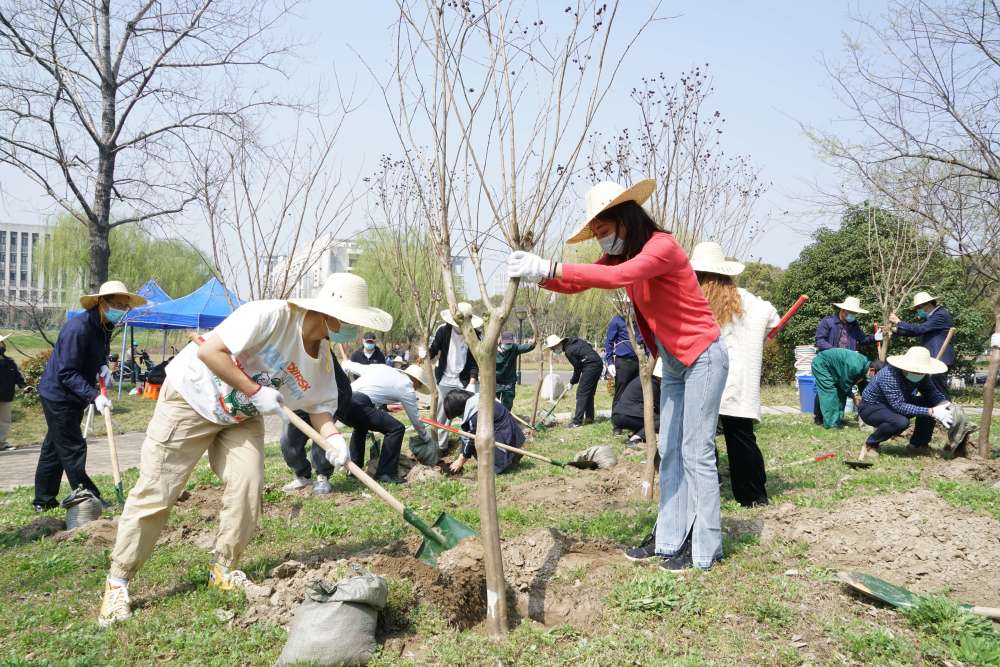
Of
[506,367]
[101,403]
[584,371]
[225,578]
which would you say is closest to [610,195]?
[225,578]

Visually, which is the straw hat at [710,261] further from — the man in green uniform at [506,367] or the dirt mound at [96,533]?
the man in green uniform at [506,367]

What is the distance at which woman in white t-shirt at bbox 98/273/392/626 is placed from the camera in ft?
11.3

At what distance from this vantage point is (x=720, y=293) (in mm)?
4688

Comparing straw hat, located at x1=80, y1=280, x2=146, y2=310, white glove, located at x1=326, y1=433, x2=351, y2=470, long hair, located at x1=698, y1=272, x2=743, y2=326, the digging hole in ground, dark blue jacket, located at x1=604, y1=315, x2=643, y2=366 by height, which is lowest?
the digging hole in ground

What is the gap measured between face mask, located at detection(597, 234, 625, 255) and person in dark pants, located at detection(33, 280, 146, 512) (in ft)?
12.8

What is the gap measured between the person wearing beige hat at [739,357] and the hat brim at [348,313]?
82.9 inches

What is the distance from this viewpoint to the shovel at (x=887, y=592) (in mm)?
2875

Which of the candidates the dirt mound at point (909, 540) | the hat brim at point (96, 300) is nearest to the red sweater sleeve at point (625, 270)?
the dirt mound at point (909, 540)

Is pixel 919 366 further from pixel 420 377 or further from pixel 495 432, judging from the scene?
pixel 420 377

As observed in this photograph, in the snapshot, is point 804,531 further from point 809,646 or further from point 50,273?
point 50,273

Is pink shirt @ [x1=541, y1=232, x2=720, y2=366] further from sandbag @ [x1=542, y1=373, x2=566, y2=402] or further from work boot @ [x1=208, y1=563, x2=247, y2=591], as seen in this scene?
sandbag @ [x1=542, y1=373, x2=566, y2=402]

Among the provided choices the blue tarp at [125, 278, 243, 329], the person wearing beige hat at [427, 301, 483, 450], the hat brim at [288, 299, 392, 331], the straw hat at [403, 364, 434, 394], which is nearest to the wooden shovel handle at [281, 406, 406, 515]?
the hat brim at [288, 299, 392, 331]

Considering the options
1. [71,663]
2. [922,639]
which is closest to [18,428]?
[71,663]

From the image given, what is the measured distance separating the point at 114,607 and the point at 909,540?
3.96 m
